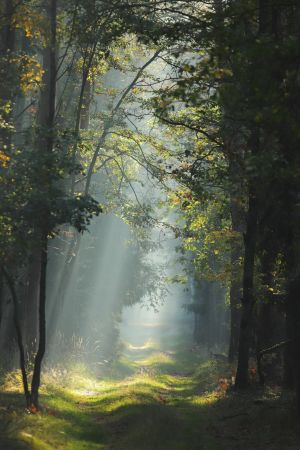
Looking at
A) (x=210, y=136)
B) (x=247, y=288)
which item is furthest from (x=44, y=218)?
(x=247, y=288)

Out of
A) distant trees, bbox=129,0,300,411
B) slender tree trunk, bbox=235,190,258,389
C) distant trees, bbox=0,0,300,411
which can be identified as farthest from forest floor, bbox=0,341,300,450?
distant trees, bbox=129,0,300,411

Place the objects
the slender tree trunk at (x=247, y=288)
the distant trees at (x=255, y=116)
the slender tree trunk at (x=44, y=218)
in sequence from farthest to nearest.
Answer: the slender tree trunk at (x=247, y=288) → the slender tree trunk at (x=44, y=218) → the distant trees at (x=255, y=116)

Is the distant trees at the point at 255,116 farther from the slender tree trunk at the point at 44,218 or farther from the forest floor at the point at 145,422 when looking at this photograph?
the slender tree trunk at the point at 44,218

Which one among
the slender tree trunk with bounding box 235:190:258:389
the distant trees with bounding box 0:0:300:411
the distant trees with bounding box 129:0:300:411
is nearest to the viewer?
the distant trees with bounding box 129:0:300:411

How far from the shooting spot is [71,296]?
38688 millimetres

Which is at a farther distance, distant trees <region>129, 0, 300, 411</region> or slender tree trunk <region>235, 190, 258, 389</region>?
slender tree trunk <region>235, 190, 258, 389</region>

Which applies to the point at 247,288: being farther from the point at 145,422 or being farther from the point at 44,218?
the point at 44,218

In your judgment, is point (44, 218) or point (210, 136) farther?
point (210, 136)

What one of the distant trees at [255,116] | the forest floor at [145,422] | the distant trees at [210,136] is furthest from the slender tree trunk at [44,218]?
the distant trees at [255,116]

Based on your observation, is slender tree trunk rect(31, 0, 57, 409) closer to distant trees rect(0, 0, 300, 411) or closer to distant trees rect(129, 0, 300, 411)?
distant trees rect(0, 0, 300, 411)

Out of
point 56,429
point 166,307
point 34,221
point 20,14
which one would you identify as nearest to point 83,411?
point 56,429

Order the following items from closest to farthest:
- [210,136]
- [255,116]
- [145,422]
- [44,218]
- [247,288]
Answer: [255,116] < [44,218] < [145,422] < [210,136] < [247,288]

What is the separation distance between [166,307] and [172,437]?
96.1 m

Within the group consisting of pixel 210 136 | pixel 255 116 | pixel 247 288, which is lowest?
pixel 247 288
